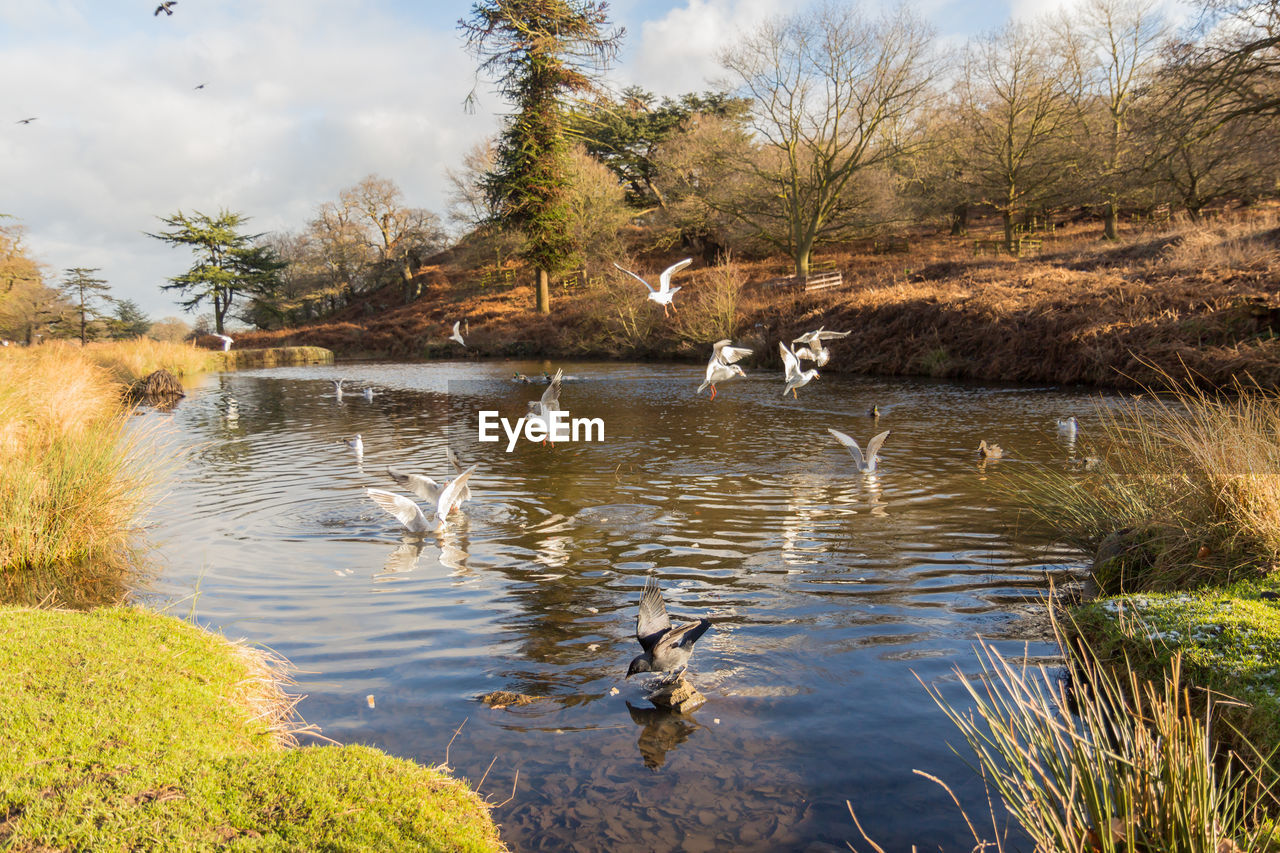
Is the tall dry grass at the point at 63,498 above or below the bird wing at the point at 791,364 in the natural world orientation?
below

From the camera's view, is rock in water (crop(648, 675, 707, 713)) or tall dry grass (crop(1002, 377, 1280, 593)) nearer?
rock in water (crop(648, 675, 707, 713))

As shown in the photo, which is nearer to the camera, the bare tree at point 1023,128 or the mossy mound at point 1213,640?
the mossy mound at point 1213,640

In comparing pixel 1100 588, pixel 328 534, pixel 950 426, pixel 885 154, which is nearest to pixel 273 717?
pixel 328 534

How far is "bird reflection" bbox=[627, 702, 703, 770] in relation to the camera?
4051 mm

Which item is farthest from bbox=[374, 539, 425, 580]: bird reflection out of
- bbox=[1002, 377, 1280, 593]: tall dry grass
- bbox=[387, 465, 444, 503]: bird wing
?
bbox=[1002, 377, 1280, 593]: tall dry grass

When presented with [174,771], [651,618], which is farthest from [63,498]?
[651,618]

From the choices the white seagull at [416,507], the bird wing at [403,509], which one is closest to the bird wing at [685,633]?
the white seagull at [416,507]

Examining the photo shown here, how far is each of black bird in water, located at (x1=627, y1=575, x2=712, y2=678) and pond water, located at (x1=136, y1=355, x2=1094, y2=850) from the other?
1.03ft

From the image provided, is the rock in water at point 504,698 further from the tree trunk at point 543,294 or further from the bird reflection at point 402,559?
the tree trunk at point 543,294

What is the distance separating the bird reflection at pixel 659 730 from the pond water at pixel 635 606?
17mm

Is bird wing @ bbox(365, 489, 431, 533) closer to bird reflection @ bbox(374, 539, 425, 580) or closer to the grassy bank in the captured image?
bird reflection @ bbox(374, 539, 425, 580)

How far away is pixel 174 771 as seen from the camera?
3168 mm

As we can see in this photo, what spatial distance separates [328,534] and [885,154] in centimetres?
3319

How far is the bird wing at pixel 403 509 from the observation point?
299 inches
